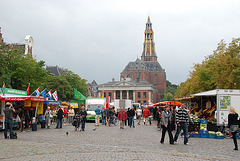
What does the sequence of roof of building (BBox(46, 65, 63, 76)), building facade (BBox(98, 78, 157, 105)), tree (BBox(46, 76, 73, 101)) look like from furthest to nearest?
building facade (BBox(98, 78, 157, 105)) < roof of building (BBox(46, 65, 63, 76)) < tree (BBox(46, 76, 73, 101))

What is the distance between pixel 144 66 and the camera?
141 meters

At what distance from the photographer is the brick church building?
122m

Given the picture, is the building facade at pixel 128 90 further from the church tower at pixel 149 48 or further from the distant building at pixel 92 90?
the church tower at pixel 149 48

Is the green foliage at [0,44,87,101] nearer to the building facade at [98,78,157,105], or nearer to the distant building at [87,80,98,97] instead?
the distant building at [87,80,98,97]

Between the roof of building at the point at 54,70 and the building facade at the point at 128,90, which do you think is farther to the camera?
the building facade at the point at 128,90

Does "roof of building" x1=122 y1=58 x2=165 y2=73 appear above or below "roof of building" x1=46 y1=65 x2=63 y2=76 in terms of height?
above

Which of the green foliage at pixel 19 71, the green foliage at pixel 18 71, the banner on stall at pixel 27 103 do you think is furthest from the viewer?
the green foliage at pixel 19 71

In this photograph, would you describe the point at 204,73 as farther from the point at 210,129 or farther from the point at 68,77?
the point at 68,77

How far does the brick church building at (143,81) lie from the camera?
122 metres

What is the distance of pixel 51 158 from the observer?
8789 mm

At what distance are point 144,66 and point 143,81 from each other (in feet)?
30.0

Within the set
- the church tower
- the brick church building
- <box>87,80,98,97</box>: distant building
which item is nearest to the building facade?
the brick church building

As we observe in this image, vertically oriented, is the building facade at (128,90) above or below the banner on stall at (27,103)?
above

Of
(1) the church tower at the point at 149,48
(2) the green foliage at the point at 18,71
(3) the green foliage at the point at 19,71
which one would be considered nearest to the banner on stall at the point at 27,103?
(2) the green foliage at the point at 18,71
